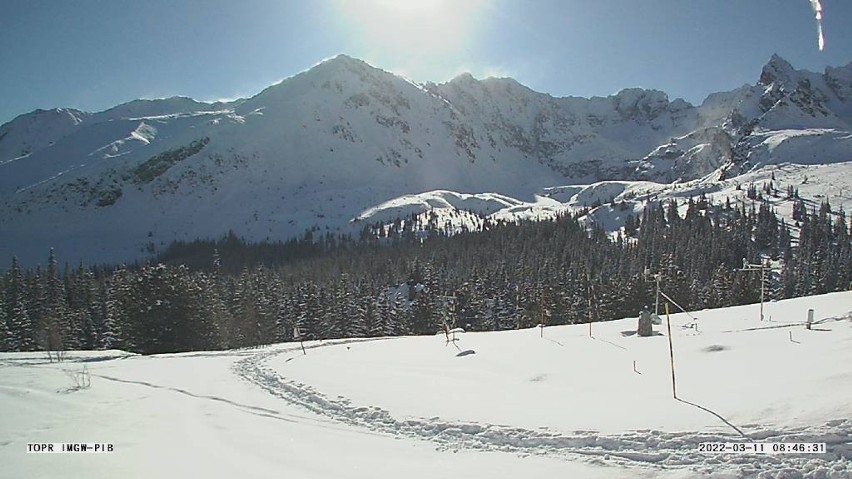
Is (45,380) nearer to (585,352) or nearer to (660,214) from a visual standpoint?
(585,352)

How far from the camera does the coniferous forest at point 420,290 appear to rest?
147 ft

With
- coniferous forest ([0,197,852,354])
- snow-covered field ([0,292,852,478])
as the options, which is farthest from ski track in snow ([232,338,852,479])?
coniferous forest ([0,197,852,354])

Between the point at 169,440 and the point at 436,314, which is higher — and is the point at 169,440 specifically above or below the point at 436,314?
above

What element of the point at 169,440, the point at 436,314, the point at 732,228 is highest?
the point at 732,228

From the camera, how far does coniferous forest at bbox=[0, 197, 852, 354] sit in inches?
1762

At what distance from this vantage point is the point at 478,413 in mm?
13078

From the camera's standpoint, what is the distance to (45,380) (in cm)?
1689

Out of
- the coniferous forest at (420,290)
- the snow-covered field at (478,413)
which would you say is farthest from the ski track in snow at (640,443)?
the coniferous forest at (420,290)

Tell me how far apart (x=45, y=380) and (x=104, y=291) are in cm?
5795

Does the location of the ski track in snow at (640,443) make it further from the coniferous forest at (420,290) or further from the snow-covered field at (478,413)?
the coniferous forest at (420,290)

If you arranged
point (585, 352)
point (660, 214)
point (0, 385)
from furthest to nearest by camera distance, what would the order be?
point (660, 214) → point (585, 352) → point (0, 385)

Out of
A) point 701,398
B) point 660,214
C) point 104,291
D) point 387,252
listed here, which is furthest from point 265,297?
point 660,214

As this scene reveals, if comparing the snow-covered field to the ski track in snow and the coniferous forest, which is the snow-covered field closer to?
the ski track in snow

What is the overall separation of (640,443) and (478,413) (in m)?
4.41
